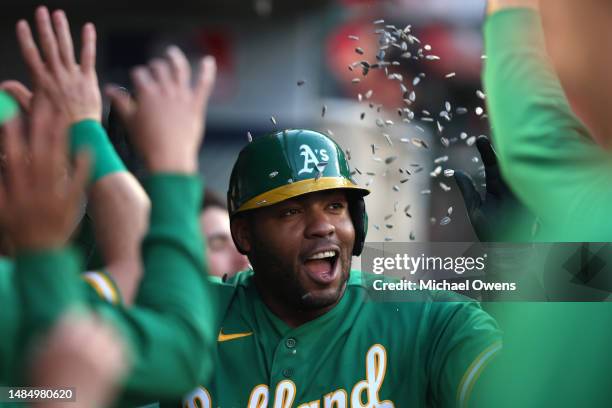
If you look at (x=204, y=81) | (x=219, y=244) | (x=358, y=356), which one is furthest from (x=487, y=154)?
(x=219, y=244)

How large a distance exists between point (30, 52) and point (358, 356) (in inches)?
59.5

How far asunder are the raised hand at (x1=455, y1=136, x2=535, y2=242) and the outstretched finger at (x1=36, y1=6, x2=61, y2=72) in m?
1.47

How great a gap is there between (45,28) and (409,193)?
548 centimetres

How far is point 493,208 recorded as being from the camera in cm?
301

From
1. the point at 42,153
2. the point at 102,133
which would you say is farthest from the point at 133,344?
the point at 102,133

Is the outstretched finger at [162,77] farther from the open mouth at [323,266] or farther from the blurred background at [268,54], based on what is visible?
the blurred background at [268,54]

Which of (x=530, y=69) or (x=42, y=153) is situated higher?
(x=530, y=69)

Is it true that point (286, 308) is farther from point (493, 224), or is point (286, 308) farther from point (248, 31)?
point (248, 31)

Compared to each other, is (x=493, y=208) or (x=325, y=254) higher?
(x=493, y=208)

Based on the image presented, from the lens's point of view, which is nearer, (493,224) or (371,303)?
(493,224)

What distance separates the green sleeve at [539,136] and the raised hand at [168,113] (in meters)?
0.69

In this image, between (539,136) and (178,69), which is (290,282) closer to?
(539,136)

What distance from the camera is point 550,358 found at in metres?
2.15

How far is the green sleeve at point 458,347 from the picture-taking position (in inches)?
112
